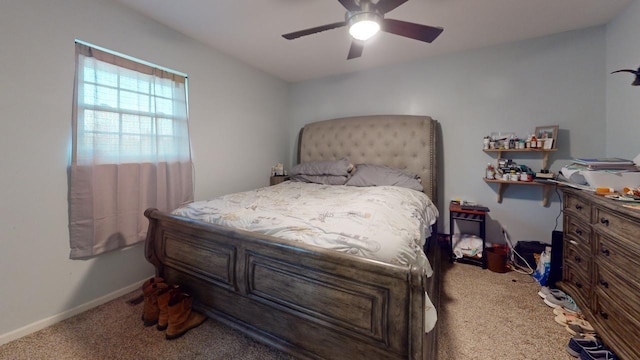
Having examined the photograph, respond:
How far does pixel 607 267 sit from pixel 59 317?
11.8 ft

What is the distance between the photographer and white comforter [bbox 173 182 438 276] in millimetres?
1124

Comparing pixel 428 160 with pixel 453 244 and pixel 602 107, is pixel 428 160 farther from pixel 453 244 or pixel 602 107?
pixel 602 107

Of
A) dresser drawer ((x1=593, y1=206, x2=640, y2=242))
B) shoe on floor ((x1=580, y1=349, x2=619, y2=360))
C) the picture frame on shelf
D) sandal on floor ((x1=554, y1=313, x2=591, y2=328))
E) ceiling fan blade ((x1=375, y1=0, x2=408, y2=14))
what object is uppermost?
ceiling fan blade ((x1=375, y1=0, x2=408, y2=14))

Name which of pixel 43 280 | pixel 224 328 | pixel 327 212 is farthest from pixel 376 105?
pixel 43 280

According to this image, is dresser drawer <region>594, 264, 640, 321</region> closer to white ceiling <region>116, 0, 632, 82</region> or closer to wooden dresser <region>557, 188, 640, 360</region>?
wooden dresser <region>557, 188, 640, 360</region>

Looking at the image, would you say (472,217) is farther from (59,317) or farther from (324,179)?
(59,317)

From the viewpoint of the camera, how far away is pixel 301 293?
120 centimetres

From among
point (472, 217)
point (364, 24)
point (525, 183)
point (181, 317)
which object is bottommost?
point (181, 317)

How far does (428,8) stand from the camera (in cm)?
197

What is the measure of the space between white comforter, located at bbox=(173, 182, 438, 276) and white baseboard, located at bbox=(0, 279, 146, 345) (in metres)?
0.98

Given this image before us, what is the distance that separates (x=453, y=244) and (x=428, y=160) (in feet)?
3.24

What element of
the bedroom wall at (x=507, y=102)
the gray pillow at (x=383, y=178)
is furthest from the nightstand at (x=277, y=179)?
the bedroom wall at (x=507, y=102)

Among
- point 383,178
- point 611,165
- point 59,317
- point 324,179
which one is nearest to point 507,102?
point 611,165

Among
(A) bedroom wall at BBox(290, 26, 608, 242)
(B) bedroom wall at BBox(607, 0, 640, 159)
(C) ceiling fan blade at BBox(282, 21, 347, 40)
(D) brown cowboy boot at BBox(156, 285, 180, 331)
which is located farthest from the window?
(B) bedroom wall at BBox(607, 0, 640, 159)
